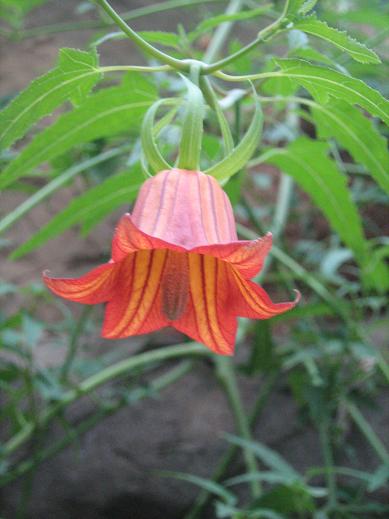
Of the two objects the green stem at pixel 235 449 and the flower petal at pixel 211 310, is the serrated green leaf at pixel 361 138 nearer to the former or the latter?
the flower petal at pixel 211 310

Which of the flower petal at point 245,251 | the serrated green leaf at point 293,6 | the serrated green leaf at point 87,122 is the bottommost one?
the flower petal at point 245,251

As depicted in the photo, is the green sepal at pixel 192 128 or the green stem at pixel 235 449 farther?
the green stem at pixel 235 449

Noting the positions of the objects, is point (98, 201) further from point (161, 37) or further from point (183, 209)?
point (183, 209)

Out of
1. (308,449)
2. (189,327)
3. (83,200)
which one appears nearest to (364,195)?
(308,449)

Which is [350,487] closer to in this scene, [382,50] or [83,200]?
[83,200]

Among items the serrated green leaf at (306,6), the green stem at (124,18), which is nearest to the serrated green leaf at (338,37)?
the serrated green leaf at (306,6)

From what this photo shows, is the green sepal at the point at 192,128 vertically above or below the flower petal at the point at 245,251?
above

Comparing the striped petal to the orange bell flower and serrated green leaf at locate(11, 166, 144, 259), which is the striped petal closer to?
the orange bell flower

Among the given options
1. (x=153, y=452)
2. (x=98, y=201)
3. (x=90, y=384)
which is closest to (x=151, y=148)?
(x=98, y=201)
